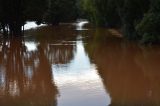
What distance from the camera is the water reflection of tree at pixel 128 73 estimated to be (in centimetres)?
1814

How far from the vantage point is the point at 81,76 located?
79.4ft

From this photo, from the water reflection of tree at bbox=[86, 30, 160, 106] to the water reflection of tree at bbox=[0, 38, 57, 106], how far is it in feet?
9.72

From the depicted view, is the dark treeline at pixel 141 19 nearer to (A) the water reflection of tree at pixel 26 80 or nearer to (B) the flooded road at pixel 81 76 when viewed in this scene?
(B) the flooded road at pixel 81 76

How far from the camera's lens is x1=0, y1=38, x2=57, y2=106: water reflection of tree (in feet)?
60.5

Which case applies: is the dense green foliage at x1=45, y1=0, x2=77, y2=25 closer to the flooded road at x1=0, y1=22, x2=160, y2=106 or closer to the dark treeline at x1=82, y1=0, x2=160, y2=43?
the dark treeline at x1=82, y1=0, x2=160, y2=43

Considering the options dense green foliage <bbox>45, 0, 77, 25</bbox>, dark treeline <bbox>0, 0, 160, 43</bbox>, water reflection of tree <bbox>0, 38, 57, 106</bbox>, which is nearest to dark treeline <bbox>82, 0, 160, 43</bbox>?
dark treeline <bbox>0, 0, 160, 43</bbox>

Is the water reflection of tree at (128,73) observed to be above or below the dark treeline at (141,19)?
below

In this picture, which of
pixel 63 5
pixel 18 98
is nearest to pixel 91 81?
pixel 18 98

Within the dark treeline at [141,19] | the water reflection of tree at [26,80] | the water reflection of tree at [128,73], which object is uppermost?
the dark treeline at [141,19]

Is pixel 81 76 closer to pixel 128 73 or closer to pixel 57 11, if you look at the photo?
pixel 128 73

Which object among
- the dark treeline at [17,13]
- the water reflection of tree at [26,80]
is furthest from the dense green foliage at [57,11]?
the water reflection of tree at [26,80]

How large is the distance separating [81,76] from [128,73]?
295 cm

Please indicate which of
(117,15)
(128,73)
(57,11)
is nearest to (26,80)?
(128,73)

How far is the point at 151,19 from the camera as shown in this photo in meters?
38.6
